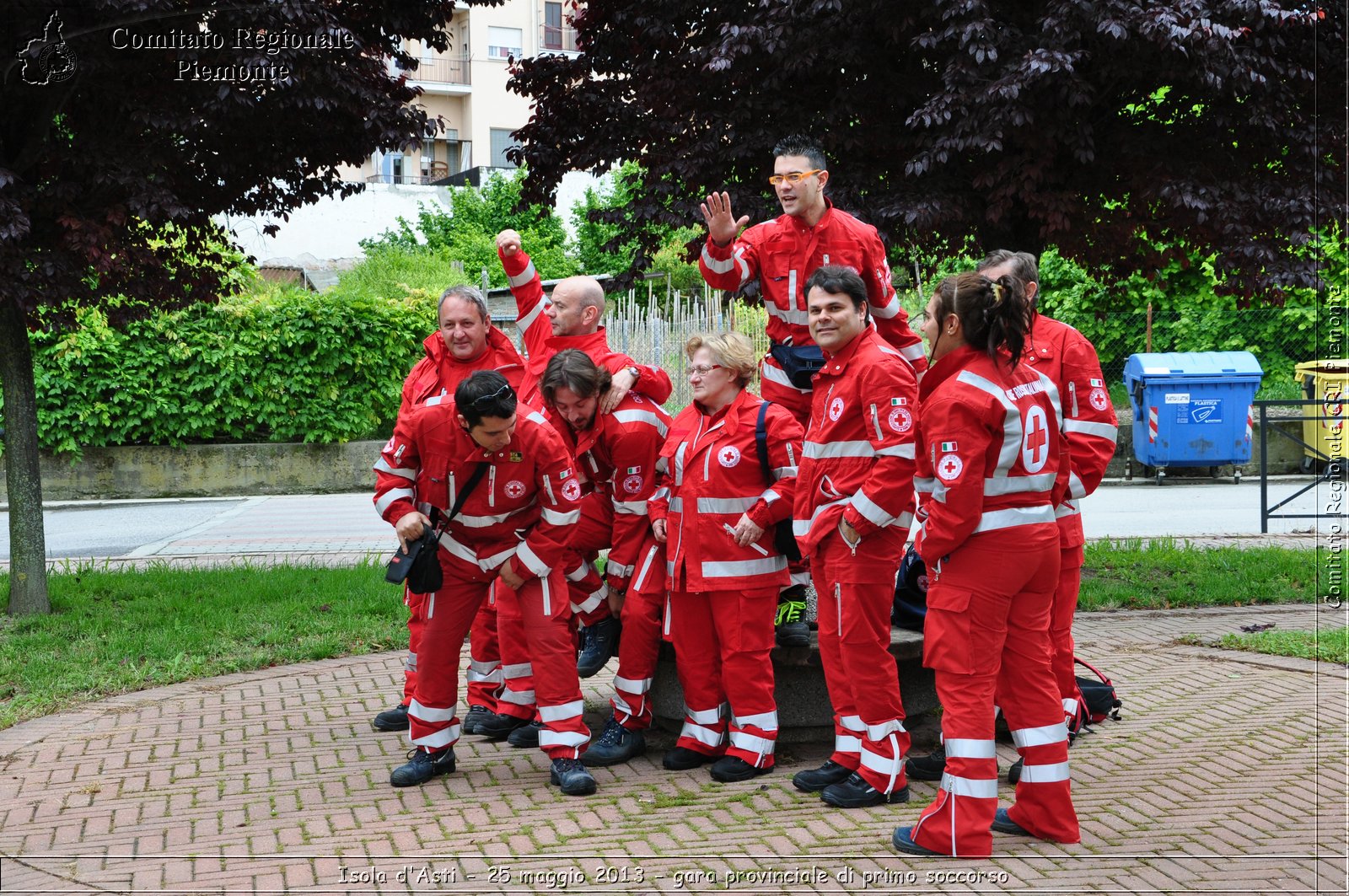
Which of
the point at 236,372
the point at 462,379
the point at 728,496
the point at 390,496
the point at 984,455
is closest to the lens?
the point at 984,455

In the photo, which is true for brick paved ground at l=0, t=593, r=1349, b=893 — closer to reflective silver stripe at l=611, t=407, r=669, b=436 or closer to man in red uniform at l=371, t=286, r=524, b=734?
man in red uniform at l=371, t=286, r=524, b=734

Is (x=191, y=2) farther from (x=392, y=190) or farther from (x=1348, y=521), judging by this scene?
(x=392, y=190)

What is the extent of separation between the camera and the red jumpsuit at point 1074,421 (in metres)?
5.41

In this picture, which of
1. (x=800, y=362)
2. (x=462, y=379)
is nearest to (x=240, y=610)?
(x=462, y=379)

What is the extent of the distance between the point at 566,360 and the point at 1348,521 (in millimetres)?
4304

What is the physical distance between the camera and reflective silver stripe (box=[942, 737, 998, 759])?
174 inches

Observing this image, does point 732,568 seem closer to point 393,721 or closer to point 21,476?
point 393,721

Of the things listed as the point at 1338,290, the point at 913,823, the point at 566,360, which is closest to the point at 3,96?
the point at 566,360

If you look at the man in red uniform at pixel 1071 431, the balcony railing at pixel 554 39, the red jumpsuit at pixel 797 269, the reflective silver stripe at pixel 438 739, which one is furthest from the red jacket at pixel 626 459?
the balcony railing at pixel 554 39

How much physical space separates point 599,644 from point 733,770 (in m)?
1.22

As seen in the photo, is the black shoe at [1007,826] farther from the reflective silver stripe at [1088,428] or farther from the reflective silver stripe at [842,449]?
the reflective silver stripe at [1088,428]

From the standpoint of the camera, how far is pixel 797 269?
583 cm

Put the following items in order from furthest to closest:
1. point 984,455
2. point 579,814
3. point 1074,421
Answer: point 1074,421 < point 579,814 < point 984,455

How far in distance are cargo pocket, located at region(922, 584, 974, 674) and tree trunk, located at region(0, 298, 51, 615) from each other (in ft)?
24.0
